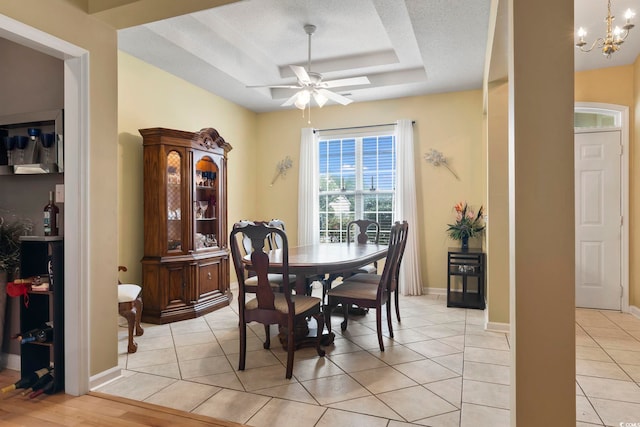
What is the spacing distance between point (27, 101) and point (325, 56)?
3.08 meters

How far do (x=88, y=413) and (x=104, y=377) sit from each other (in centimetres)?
39

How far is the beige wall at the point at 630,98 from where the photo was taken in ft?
13.5

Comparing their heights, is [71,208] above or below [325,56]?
below

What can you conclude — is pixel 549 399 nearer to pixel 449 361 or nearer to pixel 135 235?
pixel 449 361

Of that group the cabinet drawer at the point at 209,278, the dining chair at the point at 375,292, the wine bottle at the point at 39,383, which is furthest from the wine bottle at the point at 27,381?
the dining chair at the point at 375,292

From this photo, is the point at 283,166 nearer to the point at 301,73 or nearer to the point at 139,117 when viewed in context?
the point at 139,117

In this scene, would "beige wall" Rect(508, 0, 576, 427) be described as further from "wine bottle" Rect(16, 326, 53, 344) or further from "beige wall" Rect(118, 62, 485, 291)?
"beige wall" Rect(118, 62, 485, 291)

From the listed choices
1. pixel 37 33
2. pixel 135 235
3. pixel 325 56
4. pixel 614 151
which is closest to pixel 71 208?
pixel 37 33

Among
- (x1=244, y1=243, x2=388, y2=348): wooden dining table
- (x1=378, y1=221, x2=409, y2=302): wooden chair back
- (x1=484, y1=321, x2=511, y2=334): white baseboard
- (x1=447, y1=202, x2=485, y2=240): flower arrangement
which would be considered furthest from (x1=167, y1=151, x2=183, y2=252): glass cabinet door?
(x1=447, y1=202, x2=485, y2=240): flower arrangement

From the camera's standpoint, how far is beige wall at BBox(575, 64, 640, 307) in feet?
13.5

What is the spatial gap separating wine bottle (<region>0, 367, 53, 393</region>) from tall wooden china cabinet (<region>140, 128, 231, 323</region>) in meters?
1.46

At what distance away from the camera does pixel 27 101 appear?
2693 millimetres

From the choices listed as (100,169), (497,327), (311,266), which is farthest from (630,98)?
(100,169)

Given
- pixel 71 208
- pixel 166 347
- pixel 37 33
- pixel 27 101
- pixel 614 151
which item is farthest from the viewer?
pixel 614 151
